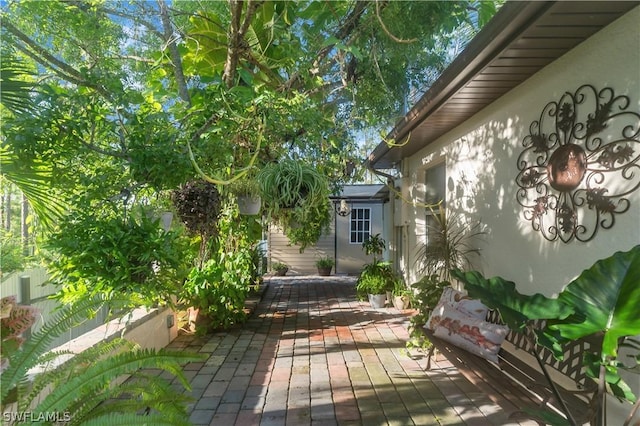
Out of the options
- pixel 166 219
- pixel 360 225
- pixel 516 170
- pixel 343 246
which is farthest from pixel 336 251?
pixel 166 219

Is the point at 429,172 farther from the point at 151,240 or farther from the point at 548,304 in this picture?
the point at 151,240

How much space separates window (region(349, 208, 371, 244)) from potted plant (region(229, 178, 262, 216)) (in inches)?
408

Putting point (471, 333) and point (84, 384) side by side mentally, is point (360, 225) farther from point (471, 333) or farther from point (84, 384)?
point (84, 384)

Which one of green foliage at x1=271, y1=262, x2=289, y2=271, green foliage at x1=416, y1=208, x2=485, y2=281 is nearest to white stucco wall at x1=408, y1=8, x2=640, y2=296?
green foliage at x1=416, y1=208, x2=485, y2=281

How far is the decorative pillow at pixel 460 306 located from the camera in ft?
10.8

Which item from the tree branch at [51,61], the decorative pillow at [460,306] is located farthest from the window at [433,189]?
the tree branch at [51,61]

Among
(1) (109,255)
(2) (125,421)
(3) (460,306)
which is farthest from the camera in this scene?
(3) (460,306)

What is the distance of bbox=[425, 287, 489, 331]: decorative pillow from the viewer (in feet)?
10.8

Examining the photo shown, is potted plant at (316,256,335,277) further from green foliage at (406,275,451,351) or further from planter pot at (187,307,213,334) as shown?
green foliage at (406,275,451,351)

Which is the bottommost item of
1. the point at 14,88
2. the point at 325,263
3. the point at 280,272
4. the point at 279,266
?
the point at 280,272

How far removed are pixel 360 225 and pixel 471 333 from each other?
10.4m

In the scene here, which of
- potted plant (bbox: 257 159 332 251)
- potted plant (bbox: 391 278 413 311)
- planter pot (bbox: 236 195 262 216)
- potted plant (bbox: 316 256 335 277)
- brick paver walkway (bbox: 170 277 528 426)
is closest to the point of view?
potted plant (bbox: 257 159 332 251)

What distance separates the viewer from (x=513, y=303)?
186 cm

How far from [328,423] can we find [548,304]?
1.81 meters
